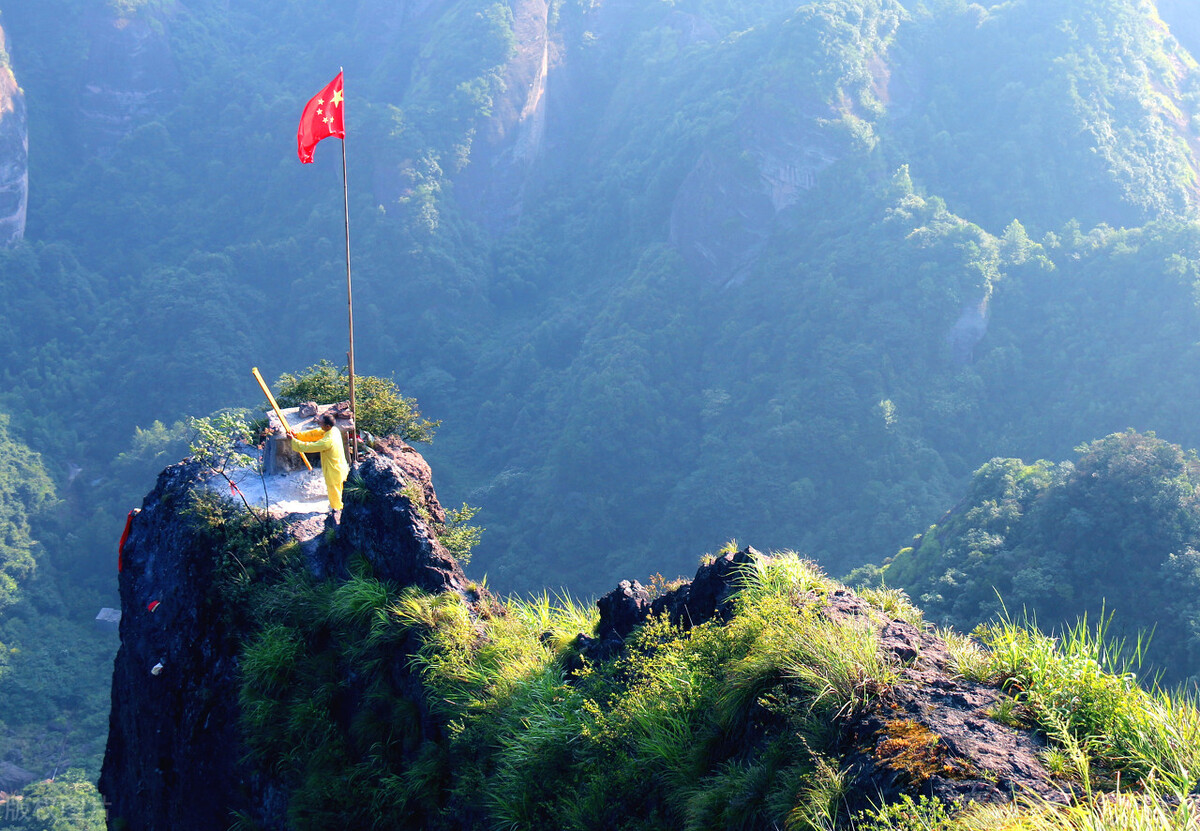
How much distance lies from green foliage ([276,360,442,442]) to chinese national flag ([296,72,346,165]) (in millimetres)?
3476

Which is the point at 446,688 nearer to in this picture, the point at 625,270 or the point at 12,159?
the point at 625,270

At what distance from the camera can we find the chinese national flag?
41.8 ft

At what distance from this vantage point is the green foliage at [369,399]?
1366 centimetres

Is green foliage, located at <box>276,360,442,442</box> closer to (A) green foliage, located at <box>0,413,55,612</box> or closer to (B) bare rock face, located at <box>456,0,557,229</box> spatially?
(A) green foliage, located at <box>0,413,55,612</box>

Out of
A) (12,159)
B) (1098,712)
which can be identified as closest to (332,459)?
(1098,712)

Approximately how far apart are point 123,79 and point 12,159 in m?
19.7

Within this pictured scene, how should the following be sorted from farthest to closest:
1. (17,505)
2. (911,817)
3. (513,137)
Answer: (513,137) → (17,505) → (911,817)

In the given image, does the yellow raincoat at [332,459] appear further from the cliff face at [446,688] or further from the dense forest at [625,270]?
the dense forest at [625,270]

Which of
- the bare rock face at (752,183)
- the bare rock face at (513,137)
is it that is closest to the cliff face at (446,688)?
the bare rock face at (752,183)

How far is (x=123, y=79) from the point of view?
334 ft

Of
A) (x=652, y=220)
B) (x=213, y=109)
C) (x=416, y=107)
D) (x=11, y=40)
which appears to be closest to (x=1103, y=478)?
(x=652, y=220)

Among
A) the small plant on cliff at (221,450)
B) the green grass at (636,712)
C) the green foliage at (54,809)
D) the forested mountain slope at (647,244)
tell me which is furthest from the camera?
the forested mountain slope at (647,244)

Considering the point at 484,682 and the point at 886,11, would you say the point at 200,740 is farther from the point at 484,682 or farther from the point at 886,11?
the point at 886,11

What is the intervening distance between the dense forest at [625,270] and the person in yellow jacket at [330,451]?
27.6 metres
